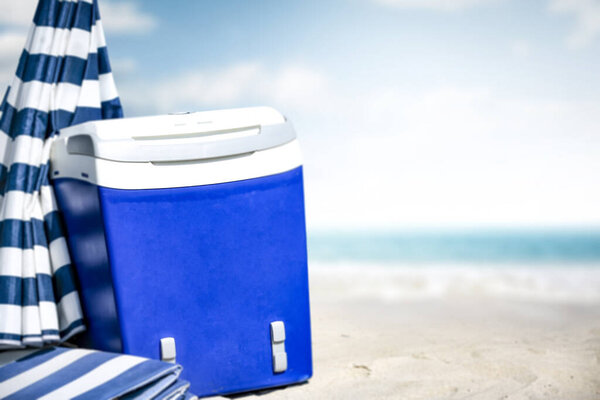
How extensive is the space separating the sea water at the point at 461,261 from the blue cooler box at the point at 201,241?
85.6 inches

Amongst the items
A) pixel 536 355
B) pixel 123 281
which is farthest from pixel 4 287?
pixel 536 355

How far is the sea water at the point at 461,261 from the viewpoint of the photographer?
167 inches

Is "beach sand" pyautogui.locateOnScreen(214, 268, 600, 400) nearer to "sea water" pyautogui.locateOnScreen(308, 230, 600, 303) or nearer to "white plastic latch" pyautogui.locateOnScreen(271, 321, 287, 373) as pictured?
"white plastic latch" pyautogui.locateOnScreen(271, 321, 287, 373)

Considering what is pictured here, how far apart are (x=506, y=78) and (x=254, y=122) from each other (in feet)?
19.8

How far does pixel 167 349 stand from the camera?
4.90 ft

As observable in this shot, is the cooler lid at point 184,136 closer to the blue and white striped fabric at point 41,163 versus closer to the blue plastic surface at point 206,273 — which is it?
the blue plastic surface at point 206,273

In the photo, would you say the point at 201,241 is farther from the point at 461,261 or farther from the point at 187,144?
the point at 461,261

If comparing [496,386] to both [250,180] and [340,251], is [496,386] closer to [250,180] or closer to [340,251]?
[250,180]

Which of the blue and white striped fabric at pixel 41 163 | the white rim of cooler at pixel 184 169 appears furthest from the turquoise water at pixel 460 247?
the white rim of cooler at pixel 184 169

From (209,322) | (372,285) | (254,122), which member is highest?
(254,122)

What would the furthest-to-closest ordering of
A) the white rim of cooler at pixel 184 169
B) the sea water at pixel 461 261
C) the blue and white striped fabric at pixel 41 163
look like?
the sea water at pixel 461 261 → the blue and white striped fabric at pixel 41 163 → the white rim of cooler at pixel 184 169

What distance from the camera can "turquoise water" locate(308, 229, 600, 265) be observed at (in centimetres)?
610

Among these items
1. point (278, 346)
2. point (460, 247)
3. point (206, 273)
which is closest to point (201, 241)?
point (206, 273)

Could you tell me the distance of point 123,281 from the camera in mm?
1452
